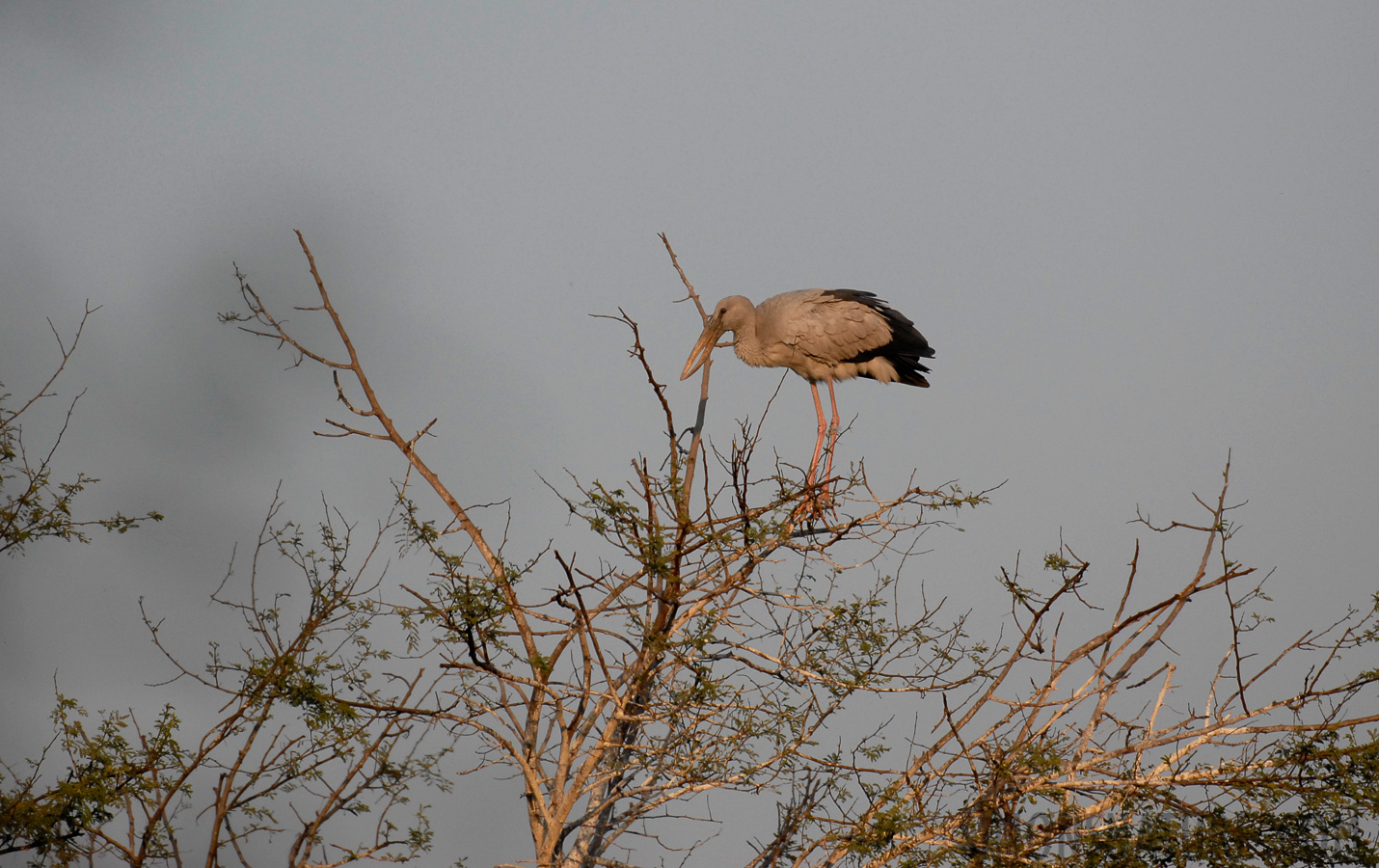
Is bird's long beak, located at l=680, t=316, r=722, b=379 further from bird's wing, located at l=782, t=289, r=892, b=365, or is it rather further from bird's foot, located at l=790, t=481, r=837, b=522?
bird's foot, located at l=790, t=481, r=837, b=522

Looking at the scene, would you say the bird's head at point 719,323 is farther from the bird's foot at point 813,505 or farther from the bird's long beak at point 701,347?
the bird's foot at point 813,505

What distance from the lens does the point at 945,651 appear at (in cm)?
548

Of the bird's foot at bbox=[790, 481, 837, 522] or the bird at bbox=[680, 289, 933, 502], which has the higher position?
the bird at bbox=[680, 289, 933, 502]

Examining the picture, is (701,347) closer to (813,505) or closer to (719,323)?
(719,323)

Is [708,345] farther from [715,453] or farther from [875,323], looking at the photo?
[715,453]

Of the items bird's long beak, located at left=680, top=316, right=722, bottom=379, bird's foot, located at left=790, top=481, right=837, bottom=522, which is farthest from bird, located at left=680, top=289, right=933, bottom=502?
bird's foot, located at left=790, top=481, right=837, bottom=522

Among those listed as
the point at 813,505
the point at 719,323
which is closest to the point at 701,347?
the point at 719,323

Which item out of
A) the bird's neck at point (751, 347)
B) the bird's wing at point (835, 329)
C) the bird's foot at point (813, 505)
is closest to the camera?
the bird's foot at point (813, 505)

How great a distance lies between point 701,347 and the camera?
807 cm

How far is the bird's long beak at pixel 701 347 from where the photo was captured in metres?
8.00

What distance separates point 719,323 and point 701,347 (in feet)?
0.74

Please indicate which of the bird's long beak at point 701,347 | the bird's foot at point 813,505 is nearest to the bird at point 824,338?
the bird's long beak at point 701,347

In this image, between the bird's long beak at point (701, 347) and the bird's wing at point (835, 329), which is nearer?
the bird's wing at point (835, 329)

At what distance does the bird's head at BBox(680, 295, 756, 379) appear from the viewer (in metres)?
7.92
